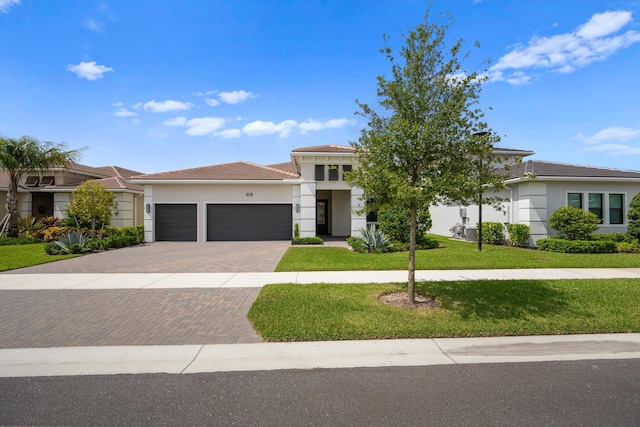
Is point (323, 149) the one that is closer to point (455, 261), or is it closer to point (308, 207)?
point (308, 207)

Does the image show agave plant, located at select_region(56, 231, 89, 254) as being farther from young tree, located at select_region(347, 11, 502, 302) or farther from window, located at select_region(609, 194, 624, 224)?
window, located at select_region(609, 194, 624, 224)

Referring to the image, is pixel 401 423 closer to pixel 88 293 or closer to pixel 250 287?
pixel 250 287

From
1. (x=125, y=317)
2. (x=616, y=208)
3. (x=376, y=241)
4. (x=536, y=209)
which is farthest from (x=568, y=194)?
(x=125, y=317)

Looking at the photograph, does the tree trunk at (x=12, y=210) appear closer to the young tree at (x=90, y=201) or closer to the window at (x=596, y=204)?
the young tree at (x=90, y=201)

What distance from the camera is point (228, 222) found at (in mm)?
19688

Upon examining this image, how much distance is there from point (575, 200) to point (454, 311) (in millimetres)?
14110

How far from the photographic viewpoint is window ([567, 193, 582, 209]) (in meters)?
15.6

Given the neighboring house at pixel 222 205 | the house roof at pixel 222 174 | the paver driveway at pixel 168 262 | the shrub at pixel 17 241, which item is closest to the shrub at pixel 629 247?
the neighboring house at pixel 222 205

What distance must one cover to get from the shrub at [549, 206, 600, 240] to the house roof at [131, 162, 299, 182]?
13477mm

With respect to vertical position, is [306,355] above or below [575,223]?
below

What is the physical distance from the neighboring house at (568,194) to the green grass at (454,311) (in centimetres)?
808

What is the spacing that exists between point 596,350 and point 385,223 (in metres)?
11.2

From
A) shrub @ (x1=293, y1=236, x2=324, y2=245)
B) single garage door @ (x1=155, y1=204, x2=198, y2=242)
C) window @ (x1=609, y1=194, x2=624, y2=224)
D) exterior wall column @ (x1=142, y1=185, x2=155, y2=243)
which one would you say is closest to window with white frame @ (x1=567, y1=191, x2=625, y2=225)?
window @ (x1=609, y1=194, x2=624, y2=224)

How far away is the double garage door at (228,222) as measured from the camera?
A: 64.1 ft
